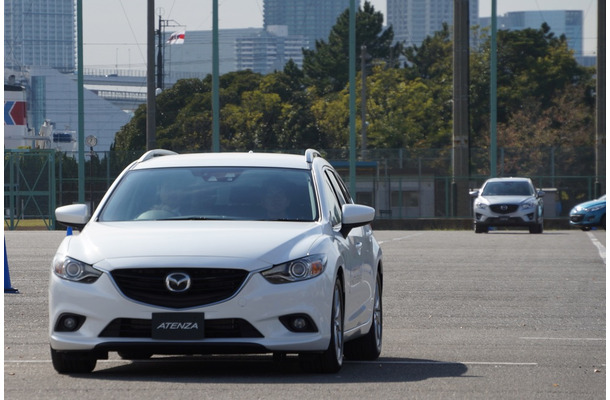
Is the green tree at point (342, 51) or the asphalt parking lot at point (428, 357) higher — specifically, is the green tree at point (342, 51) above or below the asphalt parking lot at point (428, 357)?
above

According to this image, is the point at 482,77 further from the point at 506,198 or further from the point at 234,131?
the point at 506,198

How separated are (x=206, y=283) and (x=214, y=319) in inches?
8.8

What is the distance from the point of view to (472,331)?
13.1 meters

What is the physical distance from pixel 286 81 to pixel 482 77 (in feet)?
62.3

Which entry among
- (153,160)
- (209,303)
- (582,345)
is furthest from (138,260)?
(582,345)

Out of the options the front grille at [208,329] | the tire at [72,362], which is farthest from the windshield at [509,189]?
the front grille at [208,329]

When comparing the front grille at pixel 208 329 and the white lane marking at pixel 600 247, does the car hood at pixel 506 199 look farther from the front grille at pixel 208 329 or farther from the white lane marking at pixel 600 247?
the front grille at pixel 208 329

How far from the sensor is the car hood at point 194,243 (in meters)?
9.06

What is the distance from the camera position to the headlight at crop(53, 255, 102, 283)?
9117mm

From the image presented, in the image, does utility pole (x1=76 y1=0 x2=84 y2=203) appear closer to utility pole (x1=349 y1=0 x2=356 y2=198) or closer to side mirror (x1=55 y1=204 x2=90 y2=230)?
utility pole (x1=349 y1=0 x2=356 y2=198)

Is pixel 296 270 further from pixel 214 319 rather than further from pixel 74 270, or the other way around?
pixel 74 270

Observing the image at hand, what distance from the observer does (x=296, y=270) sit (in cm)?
915

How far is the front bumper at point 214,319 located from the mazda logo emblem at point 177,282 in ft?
0.43

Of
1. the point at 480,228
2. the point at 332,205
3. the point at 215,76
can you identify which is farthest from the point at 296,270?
the point at 215,76
